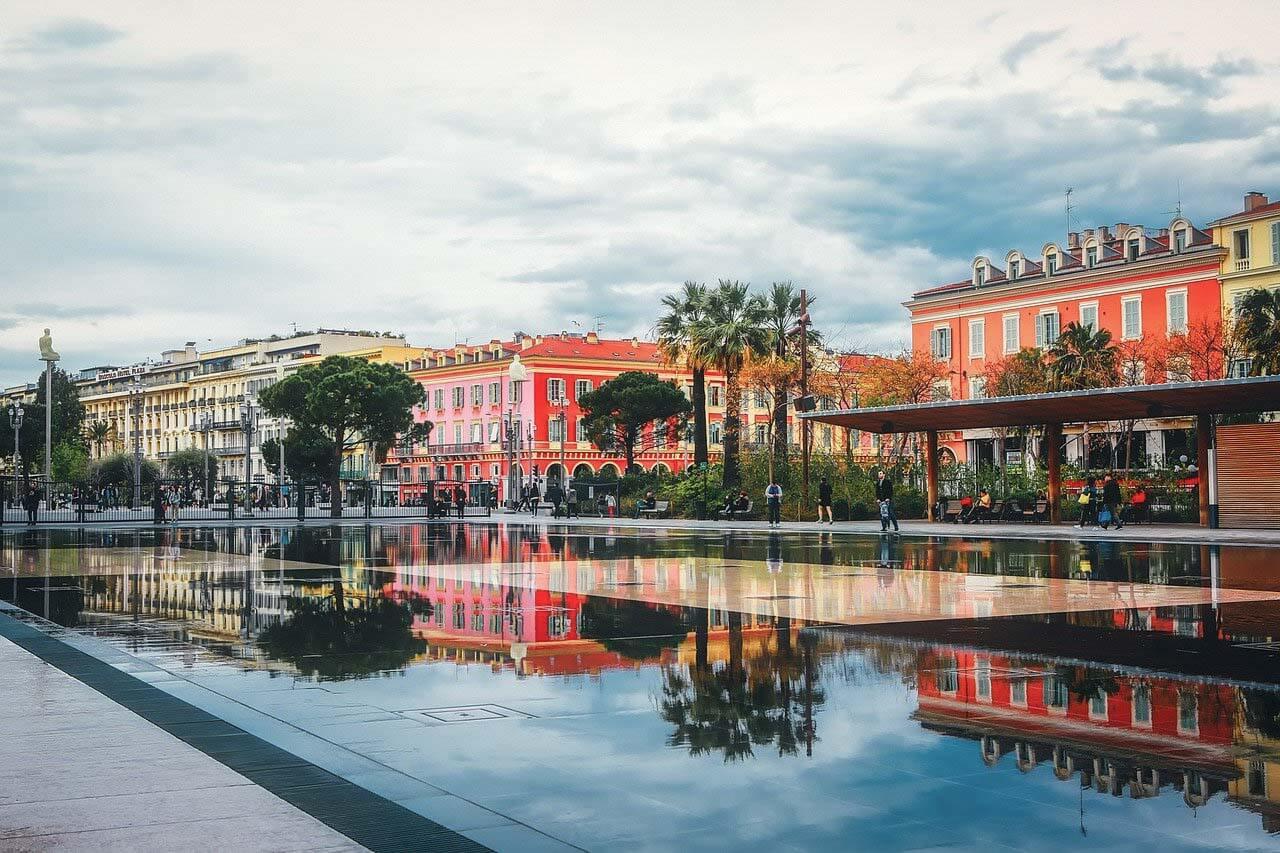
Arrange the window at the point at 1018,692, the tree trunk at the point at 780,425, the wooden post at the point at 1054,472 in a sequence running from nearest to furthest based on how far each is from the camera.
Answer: the window at the point at 1018,692
the wooden post at the point at 1054,472
the tree trunk at the point at 780,425

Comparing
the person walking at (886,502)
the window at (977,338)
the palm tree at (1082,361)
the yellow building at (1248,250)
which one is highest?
the yellow building at (1248,250)

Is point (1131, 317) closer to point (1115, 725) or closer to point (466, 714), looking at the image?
point (1115, 725)

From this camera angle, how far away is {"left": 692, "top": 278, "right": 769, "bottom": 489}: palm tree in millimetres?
54500

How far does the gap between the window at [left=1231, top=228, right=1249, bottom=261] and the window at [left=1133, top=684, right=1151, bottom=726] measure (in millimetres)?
58696

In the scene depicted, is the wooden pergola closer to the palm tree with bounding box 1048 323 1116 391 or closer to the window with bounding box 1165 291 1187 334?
the palm tree with bounding box 1048 323 1116 391

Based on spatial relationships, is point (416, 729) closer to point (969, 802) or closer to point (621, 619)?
point (969, 802)

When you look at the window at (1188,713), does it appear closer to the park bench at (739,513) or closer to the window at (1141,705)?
the window at (1141,705)

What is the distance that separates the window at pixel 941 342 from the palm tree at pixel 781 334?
19.7m

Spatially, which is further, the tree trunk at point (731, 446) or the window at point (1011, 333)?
the window at point (1011, 333)

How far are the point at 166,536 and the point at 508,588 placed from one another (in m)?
25.5

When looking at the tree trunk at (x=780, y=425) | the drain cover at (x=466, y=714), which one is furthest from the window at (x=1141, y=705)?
the tree trunk at (x=780, y=425)

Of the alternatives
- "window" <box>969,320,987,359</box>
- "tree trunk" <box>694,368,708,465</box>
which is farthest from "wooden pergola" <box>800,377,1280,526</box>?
"window" <box>969,320,987,359</box>

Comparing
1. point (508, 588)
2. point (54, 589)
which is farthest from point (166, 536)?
point (508, 588)

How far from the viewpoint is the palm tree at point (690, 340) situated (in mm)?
57688
